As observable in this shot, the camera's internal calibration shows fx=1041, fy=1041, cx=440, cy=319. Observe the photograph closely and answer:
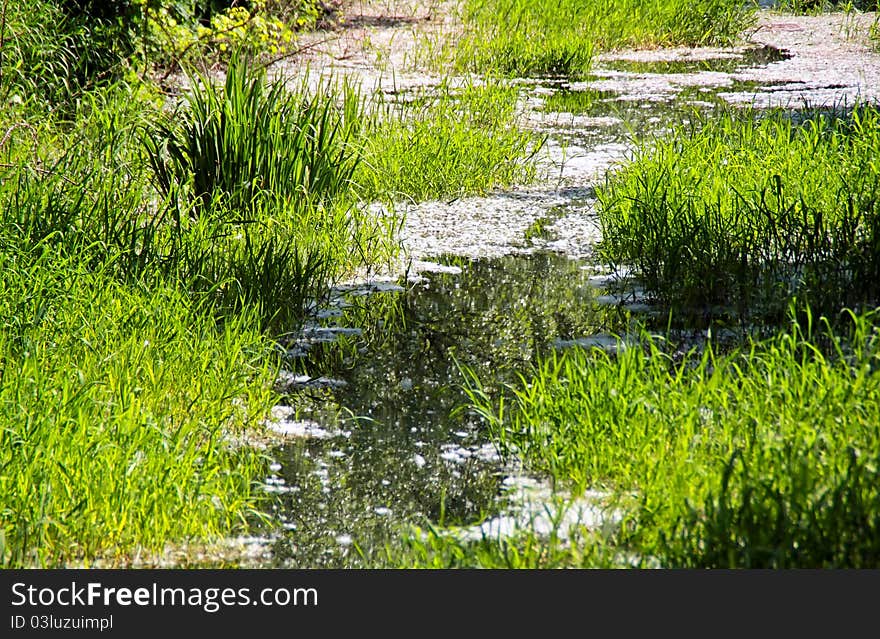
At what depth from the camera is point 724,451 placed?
2381 mm

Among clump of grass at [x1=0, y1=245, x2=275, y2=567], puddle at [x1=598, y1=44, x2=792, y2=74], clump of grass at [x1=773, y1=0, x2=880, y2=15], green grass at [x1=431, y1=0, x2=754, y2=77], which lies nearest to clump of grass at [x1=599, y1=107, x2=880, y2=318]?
clump of grass at [x1=0, y1=245, x2=275, y2=567]

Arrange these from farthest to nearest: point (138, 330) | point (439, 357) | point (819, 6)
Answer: point (819, 6) < point (439, 357) < point (138, 330)

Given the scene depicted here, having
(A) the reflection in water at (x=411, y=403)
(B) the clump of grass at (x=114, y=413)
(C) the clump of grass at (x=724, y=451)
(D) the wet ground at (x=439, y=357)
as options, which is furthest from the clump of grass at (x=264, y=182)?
(C) the clump of grass at (x=724, y=451)

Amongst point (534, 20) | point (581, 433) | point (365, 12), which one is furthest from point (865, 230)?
point (365, 12)

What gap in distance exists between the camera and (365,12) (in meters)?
12.4

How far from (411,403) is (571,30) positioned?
809cm

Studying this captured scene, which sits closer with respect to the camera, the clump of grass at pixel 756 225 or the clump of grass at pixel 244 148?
the clump of grass at pixel 756 225

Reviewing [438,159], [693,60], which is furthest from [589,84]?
[438,159]

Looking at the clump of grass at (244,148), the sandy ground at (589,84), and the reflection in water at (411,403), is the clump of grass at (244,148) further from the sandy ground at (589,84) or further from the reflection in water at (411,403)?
the reflection in water at (411,403)

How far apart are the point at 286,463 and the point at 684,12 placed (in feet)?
32.7

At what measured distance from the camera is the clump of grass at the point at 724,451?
1.97 meters

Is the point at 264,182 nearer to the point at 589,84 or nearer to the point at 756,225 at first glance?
the point at 756,225

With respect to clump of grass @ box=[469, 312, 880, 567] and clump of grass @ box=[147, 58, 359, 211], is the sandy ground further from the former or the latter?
clump of grass @ box=[469, 312, 880, 567]

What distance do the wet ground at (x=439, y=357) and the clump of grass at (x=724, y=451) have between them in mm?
121
